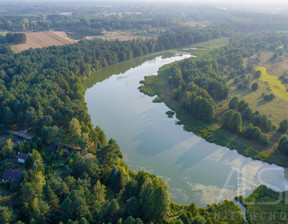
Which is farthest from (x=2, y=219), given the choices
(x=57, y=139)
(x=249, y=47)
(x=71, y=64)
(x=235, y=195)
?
(x=249, y=47)

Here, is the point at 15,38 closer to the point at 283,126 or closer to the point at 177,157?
the point at 177,157

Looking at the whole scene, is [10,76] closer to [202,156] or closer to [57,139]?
[57,139]

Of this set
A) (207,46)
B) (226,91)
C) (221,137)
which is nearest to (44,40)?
(207,46)

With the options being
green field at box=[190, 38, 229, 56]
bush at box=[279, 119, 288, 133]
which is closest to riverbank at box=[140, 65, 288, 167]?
bush at box=[279, 119, 288, 133]

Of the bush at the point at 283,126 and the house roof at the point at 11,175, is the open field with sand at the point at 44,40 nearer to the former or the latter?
the house roof at the point at 11,175

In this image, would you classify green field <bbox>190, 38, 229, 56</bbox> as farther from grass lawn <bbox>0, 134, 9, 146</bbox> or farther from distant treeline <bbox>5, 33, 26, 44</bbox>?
grass lawn <bbox>0, 134, 9, 146</bbox>

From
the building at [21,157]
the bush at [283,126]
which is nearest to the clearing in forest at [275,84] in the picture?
the bush at [283,126]

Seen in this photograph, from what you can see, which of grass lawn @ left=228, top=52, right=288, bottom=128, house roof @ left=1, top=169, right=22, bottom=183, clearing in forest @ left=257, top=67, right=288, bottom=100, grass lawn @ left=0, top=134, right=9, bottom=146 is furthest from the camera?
clearing in forest @ left=257, top=67, right=288, bottom=100
